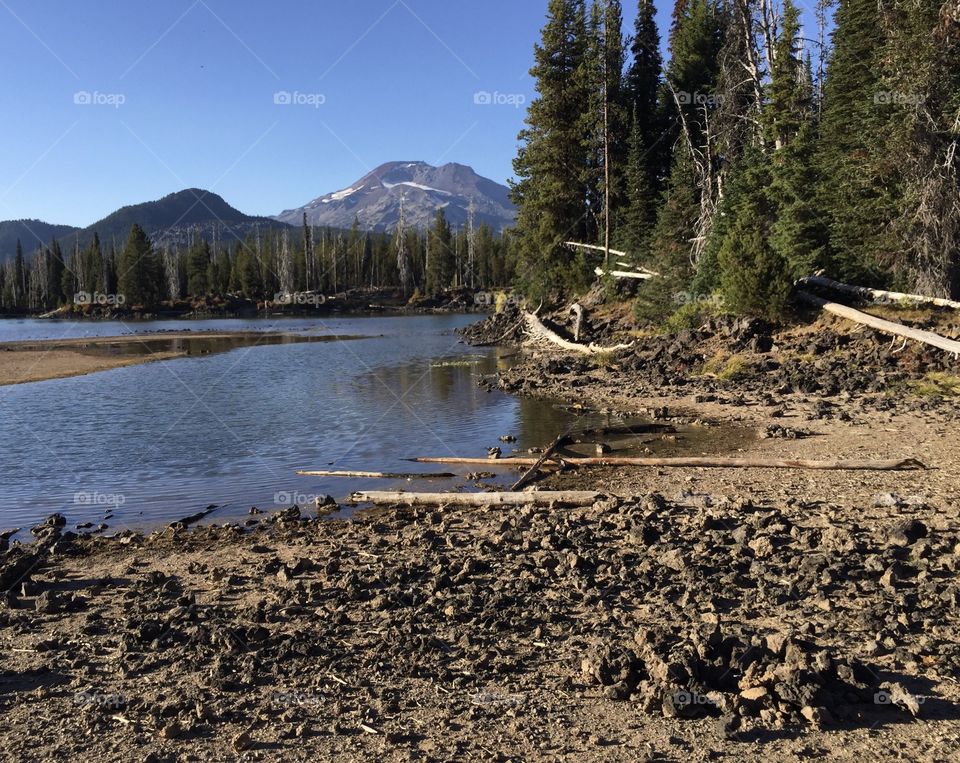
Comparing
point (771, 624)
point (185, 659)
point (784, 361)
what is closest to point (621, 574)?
point (771, 624)

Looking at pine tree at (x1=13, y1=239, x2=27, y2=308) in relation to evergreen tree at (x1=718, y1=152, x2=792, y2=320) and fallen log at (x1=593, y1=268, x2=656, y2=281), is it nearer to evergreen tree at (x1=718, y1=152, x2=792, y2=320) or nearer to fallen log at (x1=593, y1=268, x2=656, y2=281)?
fallen log at (x1=593, y1=268, x2=656, y2=281)

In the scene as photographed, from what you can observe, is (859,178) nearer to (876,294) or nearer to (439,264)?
(876,294)

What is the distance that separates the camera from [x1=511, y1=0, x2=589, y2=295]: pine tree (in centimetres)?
4456

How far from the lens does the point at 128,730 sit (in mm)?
5531

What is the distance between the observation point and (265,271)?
129 m

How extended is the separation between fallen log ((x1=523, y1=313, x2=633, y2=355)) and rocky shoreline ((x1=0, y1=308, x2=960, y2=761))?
18.7 metres

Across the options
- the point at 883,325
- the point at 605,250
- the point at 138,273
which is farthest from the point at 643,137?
the point at 138,273

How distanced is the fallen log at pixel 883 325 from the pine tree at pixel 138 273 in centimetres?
11111

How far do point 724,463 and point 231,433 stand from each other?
1312cm

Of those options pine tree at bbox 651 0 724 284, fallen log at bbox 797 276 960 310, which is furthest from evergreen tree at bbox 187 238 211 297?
fallen log at bbox 797 276 960 310

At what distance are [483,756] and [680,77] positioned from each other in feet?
156

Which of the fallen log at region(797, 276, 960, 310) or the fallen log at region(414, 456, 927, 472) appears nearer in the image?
the fallen log at region(414, 456, 927, 472)

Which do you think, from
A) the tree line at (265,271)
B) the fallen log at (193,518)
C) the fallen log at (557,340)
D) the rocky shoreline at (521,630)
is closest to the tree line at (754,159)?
the fallen log at (557,340)

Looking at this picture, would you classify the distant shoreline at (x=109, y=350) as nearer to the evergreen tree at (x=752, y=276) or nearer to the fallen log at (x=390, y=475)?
the fallen log at (x=390, y=475)
